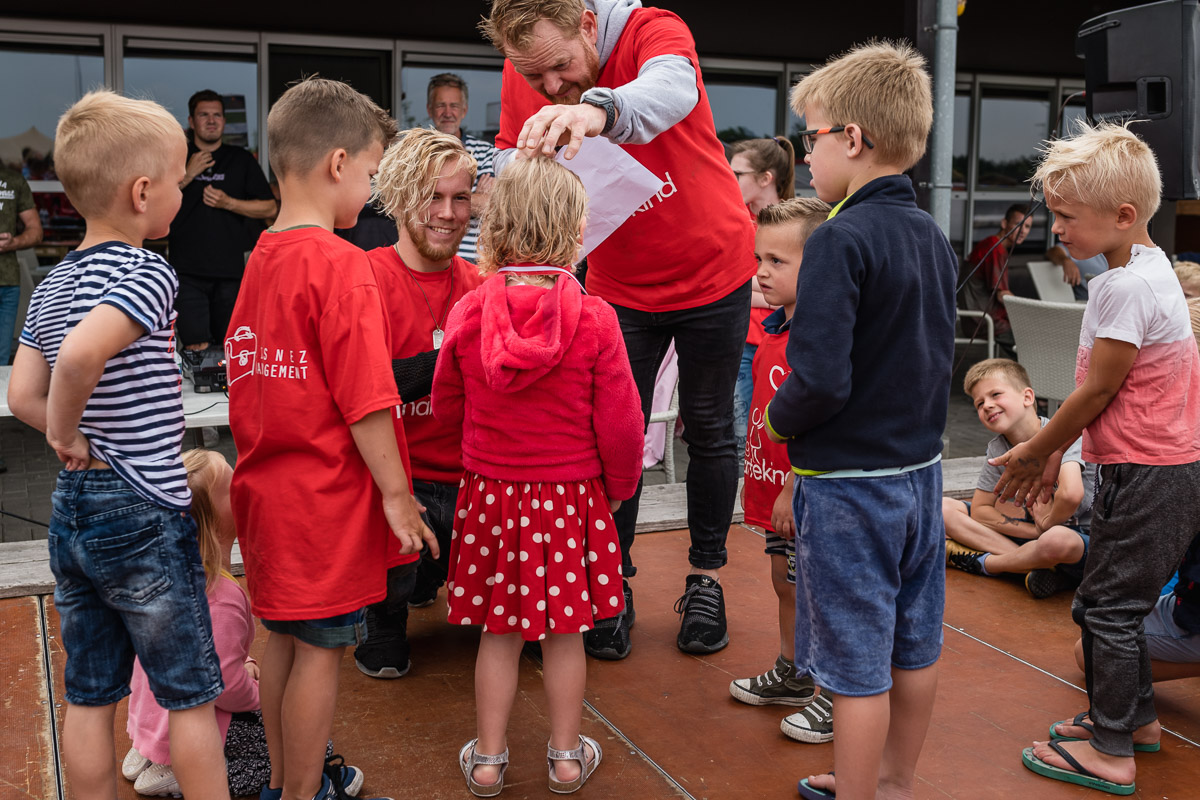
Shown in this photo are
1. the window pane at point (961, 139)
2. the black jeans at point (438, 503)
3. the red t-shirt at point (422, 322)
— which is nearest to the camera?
the red t-shirt at point (422, 322)

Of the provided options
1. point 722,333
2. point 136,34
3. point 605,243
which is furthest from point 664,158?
point 136,34

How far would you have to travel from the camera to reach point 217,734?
2.12m

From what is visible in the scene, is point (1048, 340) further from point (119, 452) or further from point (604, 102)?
point (119, 452)

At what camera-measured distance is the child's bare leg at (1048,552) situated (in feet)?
12.2

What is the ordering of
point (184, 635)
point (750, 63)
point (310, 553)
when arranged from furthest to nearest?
point (750, 63) < point (310, 553) < point (184, 635)

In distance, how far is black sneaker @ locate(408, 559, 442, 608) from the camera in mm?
3379

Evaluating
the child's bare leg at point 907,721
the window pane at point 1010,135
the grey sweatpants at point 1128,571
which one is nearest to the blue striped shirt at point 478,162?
the child's bare leg at point 907,721

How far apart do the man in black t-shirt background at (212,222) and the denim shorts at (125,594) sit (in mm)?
5430

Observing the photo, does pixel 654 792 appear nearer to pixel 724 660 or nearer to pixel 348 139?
pixel 724 660

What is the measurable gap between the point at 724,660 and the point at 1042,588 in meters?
1.32

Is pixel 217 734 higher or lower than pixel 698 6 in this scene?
lower

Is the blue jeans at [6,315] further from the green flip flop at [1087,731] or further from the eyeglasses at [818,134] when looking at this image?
the green flip flop at [1087,731]

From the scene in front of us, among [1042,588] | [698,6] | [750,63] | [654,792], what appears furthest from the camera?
[750,63]

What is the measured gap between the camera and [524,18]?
8.80 ft
